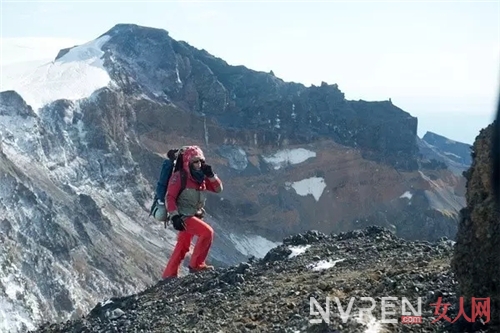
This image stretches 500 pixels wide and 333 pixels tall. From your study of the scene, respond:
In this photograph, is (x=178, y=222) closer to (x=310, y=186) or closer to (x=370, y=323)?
(x=370, y=323)

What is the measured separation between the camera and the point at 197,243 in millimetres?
15234

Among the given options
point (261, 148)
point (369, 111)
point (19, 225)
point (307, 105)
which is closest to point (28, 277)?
point (19, 225)

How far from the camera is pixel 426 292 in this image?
360 inches

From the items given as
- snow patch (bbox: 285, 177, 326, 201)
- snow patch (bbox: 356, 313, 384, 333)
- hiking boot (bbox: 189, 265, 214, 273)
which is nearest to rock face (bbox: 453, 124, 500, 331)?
snow patch (bbox: 356, 313, 384, 333)

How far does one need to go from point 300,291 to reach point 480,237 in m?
3.32

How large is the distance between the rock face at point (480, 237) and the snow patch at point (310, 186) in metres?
109

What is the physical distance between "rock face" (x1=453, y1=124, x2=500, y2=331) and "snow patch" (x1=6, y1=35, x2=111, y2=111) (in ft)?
294

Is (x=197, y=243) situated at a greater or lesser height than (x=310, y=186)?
greater

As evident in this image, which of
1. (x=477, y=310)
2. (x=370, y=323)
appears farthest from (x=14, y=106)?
(x=477, y=310)

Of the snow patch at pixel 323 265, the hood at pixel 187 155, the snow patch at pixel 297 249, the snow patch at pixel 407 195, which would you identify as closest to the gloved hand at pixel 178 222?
the hood at pixel 187 155

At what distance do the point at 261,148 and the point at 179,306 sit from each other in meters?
110

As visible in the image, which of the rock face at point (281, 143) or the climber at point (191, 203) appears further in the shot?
the rock face at point (281, 143)

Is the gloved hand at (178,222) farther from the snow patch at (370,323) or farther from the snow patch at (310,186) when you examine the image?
the snow patch at (310,186)

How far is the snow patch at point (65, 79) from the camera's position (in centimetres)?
9769
